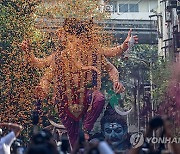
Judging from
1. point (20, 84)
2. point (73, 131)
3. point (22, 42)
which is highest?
point (22, 42)

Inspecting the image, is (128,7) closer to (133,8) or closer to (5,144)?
(133,8)

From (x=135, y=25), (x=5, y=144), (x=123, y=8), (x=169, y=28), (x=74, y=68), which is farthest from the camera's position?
(x=123, y=8)

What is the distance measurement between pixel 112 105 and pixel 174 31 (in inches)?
154

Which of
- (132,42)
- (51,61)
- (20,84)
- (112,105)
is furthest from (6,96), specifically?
(112,105)

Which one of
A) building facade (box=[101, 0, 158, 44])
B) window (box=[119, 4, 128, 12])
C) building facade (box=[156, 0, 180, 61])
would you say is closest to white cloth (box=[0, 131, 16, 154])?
building facade (box=[101, 0, 158, 44])

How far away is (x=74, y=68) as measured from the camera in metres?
21.2

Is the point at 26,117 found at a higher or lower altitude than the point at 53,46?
lower

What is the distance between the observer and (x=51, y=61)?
21469 millimetres

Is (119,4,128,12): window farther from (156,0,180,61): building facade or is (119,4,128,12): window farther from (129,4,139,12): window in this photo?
(156,0,180,61): building facade

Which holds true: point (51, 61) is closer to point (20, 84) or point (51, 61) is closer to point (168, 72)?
point (20, 84)

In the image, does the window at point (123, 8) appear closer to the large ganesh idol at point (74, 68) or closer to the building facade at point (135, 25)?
the building facade at point (135, 25)

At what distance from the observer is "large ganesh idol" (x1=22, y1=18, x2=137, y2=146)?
837 inches

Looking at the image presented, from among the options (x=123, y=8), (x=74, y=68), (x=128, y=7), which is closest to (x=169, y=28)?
(x=74, y=68)

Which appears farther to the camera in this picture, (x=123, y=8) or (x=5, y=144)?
(x=123, y=8)
